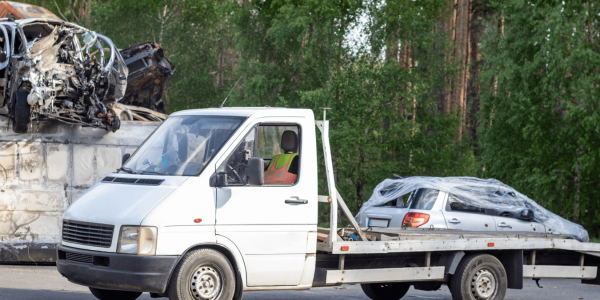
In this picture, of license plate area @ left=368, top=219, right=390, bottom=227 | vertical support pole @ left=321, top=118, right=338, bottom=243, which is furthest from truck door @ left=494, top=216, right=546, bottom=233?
vertical support pole @ left=321, top=118, right=338, bottom=243

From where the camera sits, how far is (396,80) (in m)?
27.0

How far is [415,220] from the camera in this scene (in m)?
12.3

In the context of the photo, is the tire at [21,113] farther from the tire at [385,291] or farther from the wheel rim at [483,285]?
the wheel rim at [483,285]

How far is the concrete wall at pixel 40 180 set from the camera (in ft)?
41.8

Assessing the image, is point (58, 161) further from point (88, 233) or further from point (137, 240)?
point (137, 240)

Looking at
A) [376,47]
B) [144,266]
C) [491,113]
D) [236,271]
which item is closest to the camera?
[144,266]

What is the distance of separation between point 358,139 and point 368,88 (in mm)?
2267

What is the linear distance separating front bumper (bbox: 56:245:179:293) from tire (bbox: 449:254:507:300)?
3.94 m

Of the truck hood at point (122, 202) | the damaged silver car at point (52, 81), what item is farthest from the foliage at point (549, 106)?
the truck hood at point (122, 202)

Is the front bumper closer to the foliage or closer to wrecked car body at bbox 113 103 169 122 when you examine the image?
wrecked car body at bbox 113 103 169 122

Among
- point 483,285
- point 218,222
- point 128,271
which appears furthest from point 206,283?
point 483,285

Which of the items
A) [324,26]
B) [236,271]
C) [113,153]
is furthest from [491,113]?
[236,271]

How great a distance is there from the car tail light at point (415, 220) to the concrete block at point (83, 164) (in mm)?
5801

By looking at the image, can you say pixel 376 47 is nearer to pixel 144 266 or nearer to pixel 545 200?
pixel 545 200
